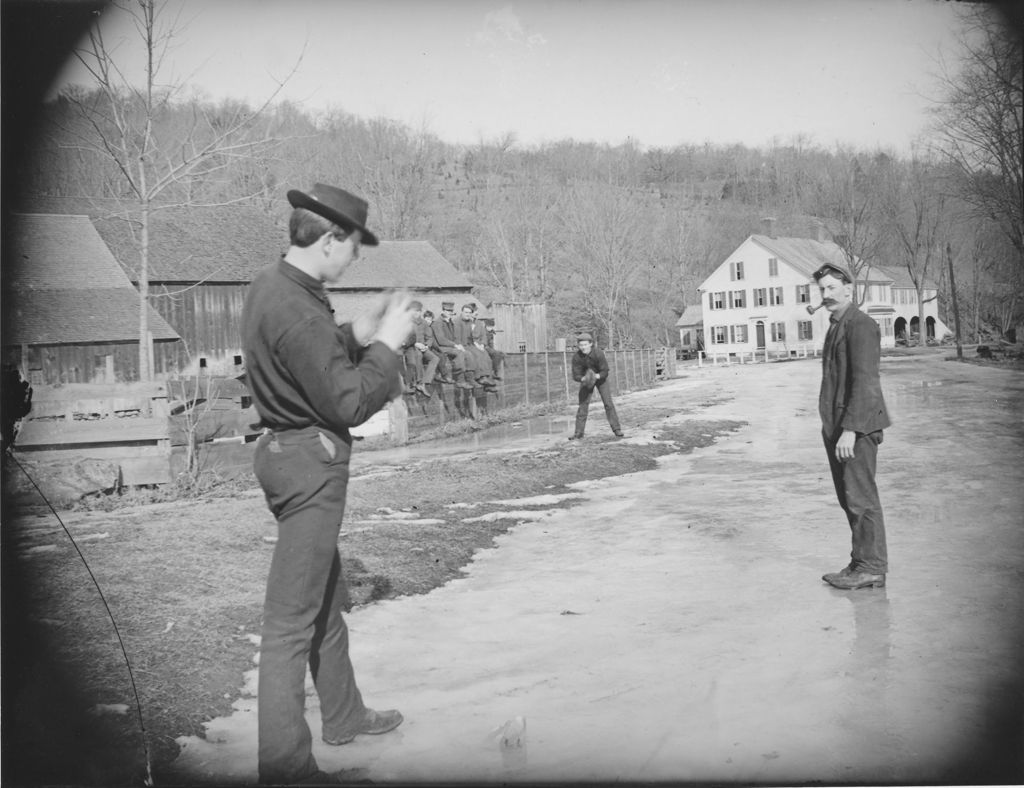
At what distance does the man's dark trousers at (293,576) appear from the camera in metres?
2.41

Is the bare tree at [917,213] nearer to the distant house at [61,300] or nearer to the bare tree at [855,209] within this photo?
the bare tree at [855,209]

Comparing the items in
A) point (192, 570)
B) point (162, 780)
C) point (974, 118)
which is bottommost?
point (162, 780)

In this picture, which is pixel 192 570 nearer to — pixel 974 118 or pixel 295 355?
pixel 295 355

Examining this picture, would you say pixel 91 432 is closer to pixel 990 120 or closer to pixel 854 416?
pixel 854 416

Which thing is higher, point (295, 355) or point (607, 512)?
point (295, 355)

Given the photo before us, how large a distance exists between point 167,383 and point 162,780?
15.7 feet

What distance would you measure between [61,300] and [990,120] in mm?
5515

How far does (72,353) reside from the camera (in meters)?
4.35

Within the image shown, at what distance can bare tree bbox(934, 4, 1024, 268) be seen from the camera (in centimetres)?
366

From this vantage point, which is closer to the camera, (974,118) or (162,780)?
(162,780)

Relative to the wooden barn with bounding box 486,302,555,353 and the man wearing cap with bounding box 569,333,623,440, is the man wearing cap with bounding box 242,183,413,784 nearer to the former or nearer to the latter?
the man wearing cap with bounding box 569,333,623,440

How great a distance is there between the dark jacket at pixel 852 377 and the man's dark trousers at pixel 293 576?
9.64ft

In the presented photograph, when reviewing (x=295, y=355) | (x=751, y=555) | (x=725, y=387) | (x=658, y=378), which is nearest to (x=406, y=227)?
(x=751, y=555)

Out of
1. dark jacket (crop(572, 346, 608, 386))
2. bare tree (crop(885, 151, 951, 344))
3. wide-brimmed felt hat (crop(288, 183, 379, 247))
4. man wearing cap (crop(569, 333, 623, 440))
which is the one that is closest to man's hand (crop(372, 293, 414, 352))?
wide-brimmed felt hat (crop(288, 183, 379, 247))
